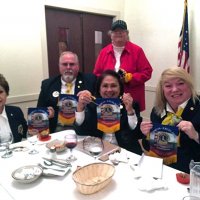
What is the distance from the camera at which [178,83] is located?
1707 millimetres

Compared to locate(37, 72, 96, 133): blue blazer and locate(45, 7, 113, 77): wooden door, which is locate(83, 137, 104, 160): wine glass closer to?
locate(37, 72, 96, 133): blue blazer

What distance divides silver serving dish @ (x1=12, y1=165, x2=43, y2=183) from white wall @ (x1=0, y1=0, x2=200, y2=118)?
2113mm

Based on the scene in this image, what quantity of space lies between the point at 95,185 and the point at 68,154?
0.52 metres

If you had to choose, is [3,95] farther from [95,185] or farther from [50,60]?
[50,60]

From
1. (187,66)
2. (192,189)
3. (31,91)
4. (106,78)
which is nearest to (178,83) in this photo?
(106,78)

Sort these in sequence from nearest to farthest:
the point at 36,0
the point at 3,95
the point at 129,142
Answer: the point at 129,142
the point at 3,95
the point at 36,0

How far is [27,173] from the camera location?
126 centimetres

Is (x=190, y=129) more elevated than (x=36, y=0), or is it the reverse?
(x=36, y=0)

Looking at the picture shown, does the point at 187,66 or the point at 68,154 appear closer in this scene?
the point at 68,154

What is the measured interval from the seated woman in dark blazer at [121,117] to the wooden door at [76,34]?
6.35ft

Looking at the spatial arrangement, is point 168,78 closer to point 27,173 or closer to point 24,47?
point 27,173

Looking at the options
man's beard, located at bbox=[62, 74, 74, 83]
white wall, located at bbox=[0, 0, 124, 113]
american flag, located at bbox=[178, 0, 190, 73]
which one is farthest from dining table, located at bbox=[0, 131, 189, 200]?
american flag, located at bbox=[178, 0, 190, 73]

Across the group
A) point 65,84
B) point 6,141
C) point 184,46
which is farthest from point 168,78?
point 184,46

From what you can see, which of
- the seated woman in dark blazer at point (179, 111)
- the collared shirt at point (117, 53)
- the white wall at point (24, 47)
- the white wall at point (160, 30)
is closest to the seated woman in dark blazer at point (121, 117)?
the seated woman in dark blazer at point (179, 111)
